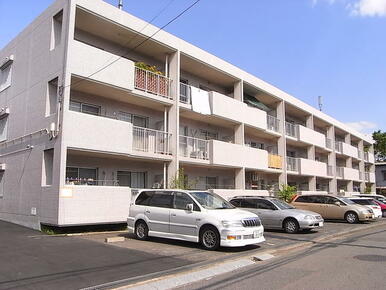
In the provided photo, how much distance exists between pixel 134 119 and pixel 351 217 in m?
13.1

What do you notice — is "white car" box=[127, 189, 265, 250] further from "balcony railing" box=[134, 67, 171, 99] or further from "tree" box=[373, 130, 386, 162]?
"tree" box=[373, 130, 386, 162]

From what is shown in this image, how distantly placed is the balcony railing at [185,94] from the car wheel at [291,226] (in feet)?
26.0

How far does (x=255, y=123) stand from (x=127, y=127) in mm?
10927

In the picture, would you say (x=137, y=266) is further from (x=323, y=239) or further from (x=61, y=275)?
(x=323, y=239)

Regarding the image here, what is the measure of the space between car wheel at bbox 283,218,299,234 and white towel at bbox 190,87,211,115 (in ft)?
24.5

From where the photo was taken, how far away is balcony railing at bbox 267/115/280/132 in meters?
27.3

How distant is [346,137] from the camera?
145 ft

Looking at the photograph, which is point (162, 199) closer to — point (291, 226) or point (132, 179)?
point (132, 179)

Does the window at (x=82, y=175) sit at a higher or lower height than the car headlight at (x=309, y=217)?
higher

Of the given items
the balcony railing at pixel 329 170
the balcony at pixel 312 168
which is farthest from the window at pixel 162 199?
the balcony railing at pixel 329 170

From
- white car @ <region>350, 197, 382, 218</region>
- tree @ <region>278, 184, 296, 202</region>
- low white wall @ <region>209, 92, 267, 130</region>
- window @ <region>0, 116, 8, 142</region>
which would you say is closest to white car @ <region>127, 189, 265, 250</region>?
low white wall @ <region>209, 92, 267, 130</region>

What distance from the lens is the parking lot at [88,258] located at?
24.0 feet

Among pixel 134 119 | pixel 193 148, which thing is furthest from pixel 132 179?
pixel 193 148

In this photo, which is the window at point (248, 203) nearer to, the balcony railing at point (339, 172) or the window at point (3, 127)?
the window at point (3, 127)
